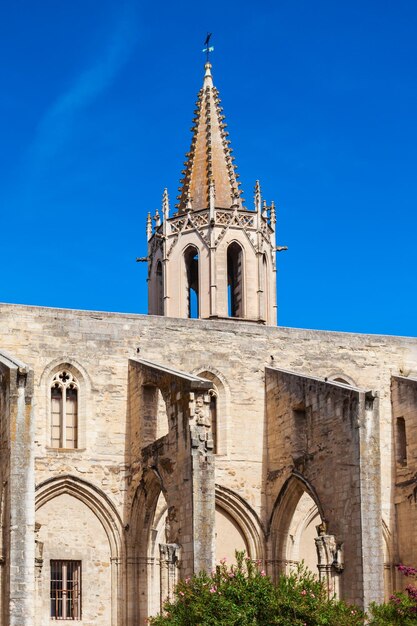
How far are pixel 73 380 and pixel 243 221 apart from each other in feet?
32.7

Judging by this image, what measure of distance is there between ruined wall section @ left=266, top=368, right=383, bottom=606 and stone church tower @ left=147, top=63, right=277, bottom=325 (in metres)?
6.31

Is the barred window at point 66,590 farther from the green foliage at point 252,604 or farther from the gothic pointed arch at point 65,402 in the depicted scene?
the green foliage at point 252,604

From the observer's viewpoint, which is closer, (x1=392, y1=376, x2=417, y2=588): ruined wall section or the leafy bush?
the leafy bush

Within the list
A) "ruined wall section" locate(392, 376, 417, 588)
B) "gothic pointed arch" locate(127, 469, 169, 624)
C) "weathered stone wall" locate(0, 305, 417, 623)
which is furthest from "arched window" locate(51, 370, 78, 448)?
"ruined wall section" locate(392, 376, 417, 588)

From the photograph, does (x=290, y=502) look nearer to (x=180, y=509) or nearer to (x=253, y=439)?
(x=253, y=439)

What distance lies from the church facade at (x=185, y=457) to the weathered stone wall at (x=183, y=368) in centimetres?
3

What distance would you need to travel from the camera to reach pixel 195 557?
84.2ft

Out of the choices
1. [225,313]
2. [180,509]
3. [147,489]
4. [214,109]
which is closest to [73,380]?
[147,489]

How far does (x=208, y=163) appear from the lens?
39.3m

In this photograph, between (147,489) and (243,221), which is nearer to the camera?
(147,489)

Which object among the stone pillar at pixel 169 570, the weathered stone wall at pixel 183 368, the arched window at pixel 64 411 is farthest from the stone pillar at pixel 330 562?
the arched window at pixel 64 411

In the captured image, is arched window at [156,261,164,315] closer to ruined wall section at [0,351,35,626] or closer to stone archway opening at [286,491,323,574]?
stone archway opening at [286,491,323,574]

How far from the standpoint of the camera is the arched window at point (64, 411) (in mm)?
29828

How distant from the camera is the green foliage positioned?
22189 millimetres
